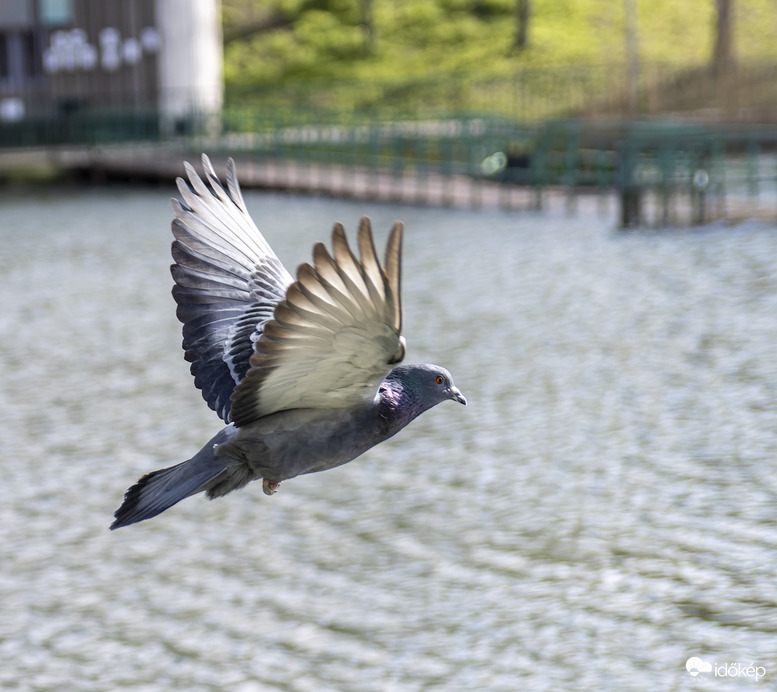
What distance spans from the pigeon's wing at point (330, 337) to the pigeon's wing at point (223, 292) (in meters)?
0.45

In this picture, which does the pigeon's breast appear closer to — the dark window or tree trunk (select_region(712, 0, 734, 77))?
tree trunk (select_region(712, 0, 734, 77))

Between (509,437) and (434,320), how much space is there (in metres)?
4.47

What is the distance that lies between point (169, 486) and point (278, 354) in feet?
1.80

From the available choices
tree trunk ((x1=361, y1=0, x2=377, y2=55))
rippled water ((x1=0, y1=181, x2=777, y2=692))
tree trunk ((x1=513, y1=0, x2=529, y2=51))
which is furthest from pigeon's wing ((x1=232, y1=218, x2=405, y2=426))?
tree trunk ((x1=361, y1=0, x2=377, y2=55))

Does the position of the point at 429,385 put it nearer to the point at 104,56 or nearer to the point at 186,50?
the point at 186,50

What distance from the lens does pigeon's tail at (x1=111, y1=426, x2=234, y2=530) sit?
3893 mm

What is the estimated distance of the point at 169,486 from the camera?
3996mm

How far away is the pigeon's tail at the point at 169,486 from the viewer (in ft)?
12.8

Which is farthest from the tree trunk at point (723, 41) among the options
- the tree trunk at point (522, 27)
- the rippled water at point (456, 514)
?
the rippled water at point (456, 514)

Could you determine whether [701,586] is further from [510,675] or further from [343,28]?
[343,28]

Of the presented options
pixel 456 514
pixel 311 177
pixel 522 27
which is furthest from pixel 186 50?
pixel 456 514

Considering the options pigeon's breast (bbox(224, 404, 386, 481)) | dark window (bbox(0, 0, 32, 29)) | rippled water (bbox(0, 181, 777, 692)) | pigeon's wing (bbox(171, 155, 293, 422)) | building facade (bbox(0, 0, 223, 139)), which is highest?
dark window (bbox(0, 0, 32, 29))

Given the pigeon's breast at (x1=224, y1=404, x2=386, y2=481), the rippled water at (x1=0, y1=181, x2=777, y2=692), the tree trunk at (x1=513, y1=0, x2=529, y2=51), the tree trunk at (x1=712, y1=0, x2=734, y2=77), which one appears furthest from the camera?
the tree trunk at (x1=513, y1=0, x2=529, y2=51)

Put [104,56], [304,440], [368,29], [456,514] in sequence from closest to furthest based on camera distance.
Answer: [304,440] < [456,514] < [104,56] < [368,29]
